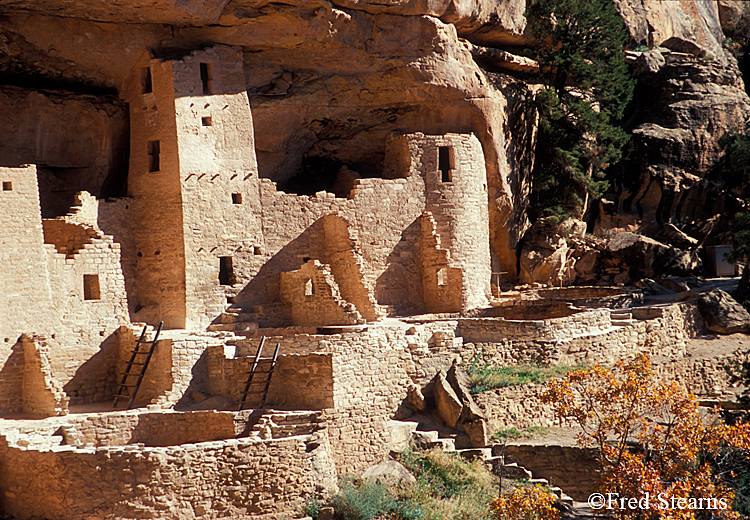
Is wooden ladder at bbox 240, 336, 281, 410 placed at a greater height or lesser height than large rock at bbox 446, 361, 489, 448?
greater

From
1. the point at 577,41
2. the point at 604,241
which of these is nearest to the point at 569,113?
the point at 577,41

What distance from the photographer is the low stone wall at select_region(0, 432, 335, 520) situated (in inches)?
709

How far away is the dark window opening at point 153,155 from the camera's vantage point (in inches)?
995

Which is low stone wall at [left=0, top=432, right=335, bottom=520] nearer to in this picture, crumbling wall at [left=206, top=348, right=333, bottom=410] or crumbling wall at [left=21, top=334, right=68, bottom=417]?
crumbling wall at [left=206, top=348, right=333, bottom=410]

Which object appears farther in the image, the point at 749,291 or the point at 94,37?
the point at 749,291

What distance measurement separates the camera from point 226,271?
25.3 metres

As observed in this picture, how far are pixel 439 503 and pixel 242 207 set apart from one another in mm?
10003

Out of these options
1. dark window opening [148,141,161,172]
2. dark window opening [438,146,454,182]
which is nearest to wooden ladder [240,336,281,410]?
dark window opening [148,141,161,172]

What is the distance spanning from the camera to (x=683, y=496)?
52.2ft

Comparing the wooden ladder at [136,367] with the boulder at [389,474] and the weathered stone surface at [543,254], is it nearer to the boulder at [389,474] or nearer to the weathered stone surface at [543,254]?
the boulder at [389,474]

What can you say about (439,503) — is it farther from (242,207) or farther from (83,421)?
(242,207)

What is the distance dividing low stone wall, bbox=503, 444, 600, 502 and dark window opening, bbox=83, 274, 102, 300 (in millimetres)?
10042

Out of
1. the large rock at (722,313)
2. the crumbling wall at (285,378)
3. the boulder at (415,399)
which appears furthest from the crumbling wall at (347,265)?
the large rock at (722,313)

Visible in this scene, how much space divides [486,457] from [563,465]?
1.70 m
